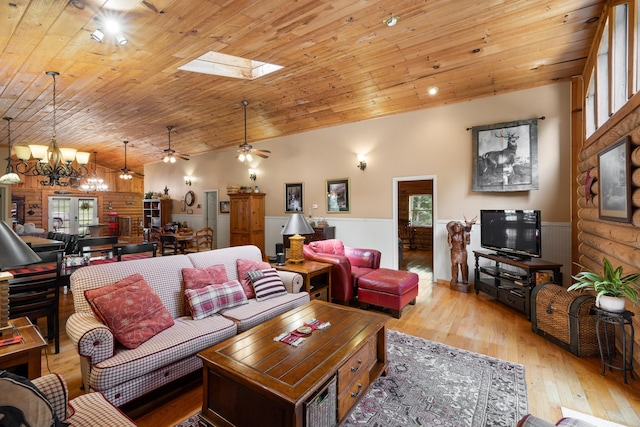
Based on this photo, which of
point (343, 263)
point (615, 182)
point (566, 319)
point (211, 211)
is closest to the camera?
point (615, 182)

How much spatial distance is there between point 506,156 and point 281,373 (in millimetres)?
4815

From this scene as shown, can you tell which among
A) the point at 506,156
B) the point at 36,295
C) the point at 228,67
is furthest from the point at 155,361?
the point at 506,156

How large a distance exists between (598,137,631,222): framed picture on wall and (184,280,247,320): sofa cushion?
345 centimetres

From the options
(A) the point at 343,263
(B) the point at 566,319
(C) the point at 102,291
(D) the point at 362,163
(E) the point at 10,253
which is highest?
(D) the point at 362,163

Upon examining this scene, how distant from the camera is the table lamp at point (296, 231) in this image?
3820mm

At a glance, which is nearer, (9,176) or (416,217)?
(9,176)

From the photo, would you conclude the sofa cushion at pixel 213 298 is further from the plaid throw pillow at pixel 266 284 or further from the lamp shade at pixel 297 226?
the lamp shade at pixel 297 226

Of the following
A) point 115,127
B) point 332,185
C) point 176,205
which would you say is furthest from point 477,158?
point 176,205

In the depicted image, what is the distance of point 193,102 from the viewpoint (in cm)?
555

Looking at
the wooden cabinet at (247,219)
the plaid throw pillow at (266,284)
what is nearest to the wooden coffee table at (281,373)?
the plaid throw pillow at (266,284)

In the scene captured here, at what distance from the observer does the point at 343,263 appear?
3953mm

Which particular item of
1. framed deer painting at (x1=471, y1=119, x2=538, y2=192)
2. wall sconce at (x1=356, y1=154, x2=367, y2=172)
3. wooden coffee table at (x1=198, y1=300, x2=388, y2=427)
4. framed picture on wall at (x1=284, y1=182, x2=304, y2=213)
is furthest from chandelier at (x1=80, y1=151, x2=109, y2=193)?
framed deer painting at (x1=471, y1=119, x2=538, y2=192)

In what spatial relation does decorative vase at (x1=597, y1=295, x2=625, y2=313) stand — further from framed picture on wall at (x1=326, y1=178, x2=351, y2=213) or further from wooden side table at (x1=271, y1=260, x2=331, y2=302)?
framed picture on wall at (x1=326, y1=178, x2=351, y2=213)

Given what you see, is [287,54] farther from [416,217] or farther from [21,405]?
[416,217]
